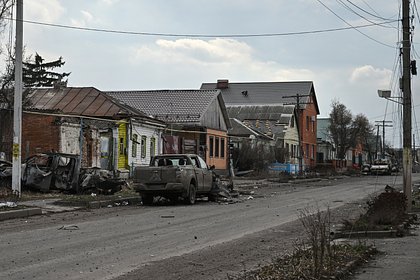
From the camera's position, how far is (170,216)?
16984 millimetres

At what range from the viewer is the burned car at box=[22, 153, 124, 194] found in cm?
2302

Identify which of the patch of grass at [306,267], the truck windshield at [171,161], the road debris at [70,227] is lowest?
the road debris at [70,227]

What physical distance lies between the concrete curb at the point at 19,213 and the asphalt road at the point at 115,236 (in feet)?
1.65

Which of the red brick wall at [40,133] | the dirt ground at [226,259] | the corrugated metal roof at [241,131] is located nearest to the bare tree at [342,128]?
the corrugated metal roof at [241,131]

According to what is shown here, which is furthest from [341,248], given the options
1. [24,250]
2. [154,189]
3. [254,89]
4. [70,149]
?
[254,89]

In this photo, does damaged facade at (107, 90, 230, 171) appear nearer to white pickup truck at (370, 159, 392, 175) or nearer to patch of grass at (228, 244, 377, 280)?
white pickup truck at (370, 159, 392, 175)

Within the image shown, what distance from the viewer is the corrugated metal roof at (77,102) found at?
3522 cm

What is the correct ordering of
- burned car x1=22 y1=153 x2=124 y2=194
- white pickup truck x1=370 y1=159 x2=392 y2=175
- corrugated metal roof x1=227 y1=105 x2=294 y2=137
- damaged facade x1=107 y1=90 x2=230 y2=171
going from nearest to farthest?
burned car x1=22 y1=153 x2=124 y2=194, damaged facade x1=107 y1=90 x2=230 y2=171, corrugated metal roof x1=227 y1=105 x2=294 y2=137, white pickup truck x1=370 y1=159 x2=392 y2=175

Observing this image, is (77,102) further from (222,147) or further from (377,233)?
(377,233)

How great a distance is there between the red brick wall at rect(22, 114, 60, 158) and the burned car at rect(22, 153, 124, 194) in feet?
18.9

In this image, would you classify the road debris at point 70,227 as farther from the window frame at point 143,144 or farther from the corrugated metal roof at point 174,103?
the corrugated metal roof at point 174,103

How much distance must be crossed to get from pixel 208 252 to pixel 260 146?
4389 cm

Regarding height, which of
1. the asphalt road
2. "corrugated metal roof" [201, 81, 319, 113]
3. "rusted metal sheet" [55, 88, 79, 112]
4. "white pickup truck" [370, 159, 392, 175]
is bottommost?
the asphalt road

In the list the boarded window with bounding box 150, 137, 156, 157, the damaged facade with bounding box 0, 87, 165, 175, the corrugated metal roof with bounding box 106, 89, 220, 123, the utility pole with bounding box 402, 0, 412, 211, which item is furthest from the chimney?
the utility pole with bounding box 402, 0, 412, 211
